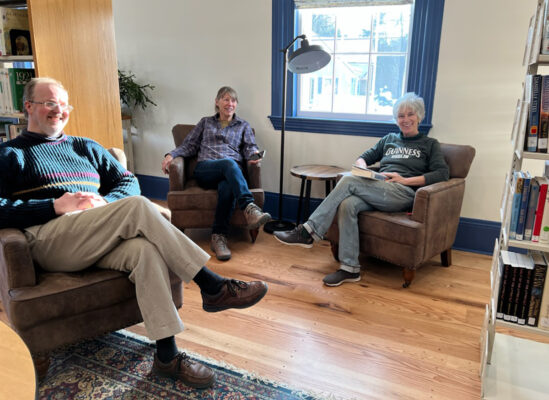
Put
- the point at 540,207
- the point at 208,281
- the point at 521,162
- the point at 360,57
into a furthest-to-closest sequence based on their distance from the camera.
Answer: the point at 360,57
the point at 208,281
the point at 521,162
the point at 540,207

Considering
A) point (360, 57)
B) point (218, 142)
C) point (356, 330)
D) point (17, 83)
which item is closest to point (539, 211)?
point (356, 330)

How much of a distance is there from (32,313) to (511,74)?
9.83 feet

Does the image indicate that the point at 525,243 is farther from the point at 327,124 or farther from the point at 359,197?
the point at 327,124

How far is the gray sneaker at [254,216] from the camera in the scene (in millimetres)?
2852

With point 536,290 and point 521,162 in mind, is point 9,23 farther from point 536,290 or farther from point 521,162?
point 536,290

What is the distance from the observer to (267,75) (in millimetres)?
3637

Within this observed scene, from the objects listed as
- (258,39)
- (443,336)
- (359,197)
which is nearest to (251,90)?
(258,39)

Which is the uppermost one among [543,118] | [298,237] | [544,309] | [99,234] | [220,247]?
[543,118]

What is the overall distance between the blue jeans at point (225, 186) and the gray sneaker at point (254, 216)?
5cm

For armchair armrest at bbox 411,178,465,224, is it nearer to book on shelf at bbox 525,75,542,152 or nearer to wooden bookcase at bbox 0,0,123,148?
book on shelf at bbox 525,75,542,152

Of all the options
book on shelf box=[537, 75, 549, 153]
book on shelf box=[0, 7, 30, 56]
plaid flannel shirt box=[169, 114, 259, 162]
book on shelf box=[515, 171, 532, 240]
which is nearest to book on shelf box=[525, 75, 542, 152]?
book on shelf box=[537, 75, 549, 153]

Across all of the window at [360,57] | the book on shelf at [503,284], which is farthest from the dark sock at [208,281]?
the window at [360,57]

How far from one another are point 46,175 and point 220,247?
1322mm

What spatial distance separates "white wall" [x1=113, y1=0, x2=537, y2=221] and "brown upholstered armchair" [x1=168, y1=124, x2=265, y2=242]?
2.00 ft
